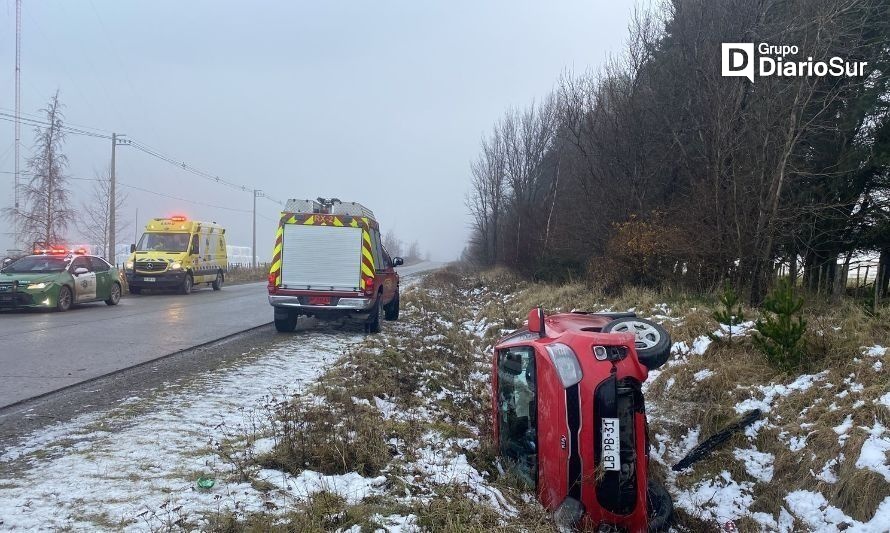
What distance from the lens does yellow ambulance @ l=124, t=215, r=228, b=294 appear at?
2073 cm

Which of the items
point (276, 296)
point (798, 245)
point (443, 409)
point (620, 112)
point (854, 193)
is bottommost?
point (443, 409)

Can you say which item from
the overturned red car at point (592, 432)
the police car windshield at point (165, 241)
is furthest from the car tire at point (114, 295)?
the overturned red car at point (592, 432)

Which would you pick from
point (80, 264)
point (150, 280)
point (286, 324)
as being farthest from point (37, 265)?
point (286, 324)

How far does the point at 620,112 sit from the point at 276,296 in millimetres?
12151

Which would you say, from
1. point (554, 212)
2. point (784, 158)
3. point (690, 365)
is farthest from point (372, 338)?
point (554, 212)

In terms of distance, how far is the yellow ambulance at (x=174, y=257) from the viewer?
2073 centimetres

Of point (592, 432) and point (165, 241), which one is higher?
point (165, 241)

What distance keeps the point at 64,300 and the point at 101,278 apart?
159 cm

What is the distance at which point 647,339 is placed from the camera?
4.56 m

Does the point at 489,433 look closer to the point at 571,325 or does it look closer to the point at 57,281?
the point at 571,325

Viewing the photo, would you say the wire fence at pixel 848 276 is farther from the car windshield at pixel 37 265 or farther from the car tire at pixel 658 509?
the car windshield at pixel 37 265

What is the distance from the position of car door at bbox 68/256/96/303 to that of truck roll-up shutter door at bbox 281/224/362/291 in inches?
324

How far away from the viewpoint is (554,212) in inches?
1075

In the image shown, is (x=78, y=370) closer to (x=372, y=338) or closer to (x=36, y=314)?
(x=372, y=338)
